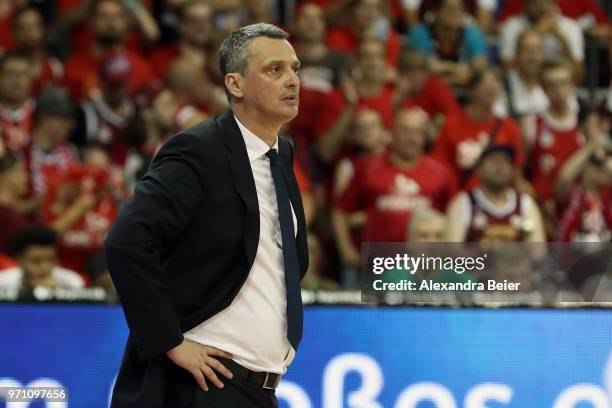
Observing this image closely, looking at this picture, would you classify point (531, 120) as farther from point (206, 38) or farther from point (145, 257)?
point (145, 257)

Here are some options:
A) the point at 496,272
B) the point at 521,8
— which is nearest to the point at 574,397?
the point at 496,272

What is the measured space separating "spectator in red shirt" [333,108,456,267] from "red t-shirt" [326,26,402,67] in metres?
1.72

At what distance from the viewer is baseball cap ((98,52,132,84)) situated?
9.65m

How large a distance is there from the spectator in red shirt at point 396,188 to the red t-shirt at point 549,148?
42.6 inches

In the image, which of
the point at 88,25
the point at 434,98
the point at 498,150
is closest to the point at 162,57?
the point at 88,25

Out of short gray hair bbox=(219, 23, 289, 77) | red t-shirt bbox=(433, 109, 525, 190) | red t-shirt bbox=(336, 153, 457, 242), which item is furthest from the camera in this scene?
red t-shirt bbox=(433, 109, 525, 190)

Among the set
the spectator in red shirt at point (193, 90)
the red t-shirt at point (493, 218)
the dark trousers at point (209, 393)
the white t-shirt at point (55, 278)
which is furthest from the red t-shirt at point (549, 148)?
the dark trousers at point (209, 393)

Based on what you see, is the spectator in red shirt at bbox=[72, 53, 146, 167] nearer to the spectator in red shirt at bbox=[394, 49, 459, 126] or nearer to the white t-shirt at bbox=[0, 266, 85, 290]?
the white t-shirt at bbox=[0, 266, 85, 290]

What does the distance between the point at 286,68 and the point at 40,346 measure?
2163 mm

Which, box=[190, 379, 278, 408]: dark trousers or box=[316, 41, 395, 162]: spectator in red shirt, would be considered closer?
box=[190, 379, 278, 408]: dark trousers

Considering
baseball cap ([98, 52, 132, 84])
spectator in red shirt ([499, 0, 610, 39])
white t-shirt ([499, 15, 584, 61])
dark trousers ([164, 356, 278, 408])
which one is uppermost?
spectator in red shirt ([499, 0, 610, 39])

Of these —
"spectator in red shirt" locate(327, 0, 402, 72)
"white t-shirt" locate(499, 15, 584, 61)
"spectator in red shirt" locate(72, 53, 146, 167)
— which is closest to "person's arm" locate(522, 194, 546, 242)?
"spectator in red shirt" locate(327, 0, 402, 72)

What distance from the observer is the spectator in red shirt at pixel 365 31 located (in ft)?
34.7

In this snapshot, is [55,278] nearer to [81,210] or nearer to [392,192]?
[81,210]
